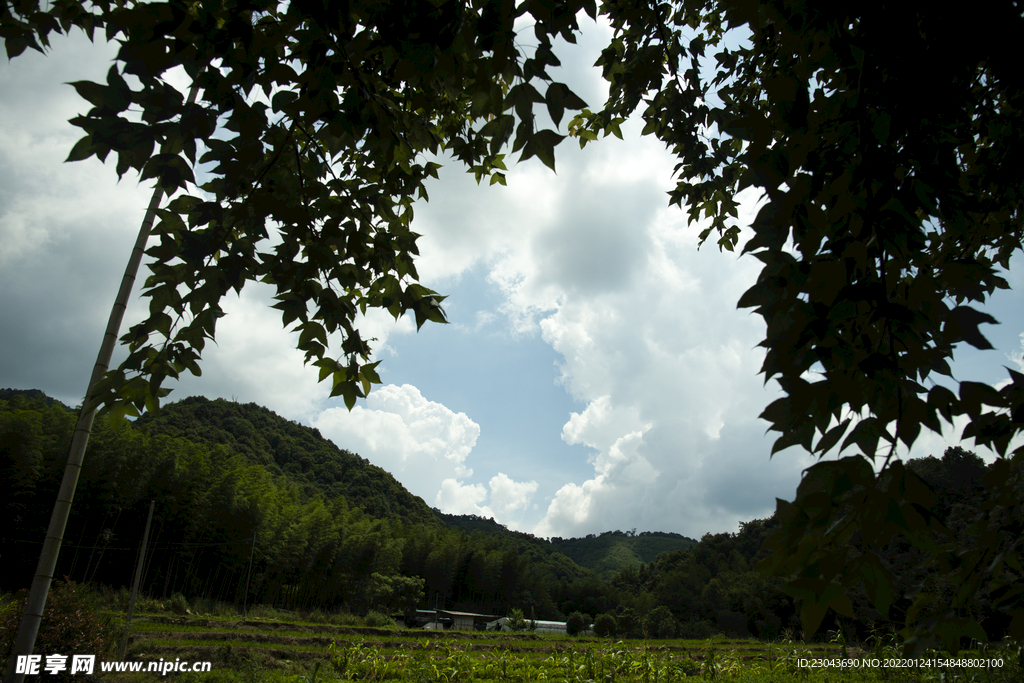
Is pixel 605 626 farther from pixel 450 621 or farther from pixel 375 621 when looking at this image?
pixel 450 621

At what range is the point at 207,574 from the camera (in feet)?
83.0

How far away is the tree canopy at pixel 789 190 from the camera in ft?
3.20

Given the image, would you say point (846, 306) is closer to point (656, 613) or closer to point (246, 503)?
point (246, 503)

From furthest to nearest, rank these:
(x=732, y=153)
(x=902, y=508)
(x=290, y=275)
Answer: (x=732, y=153) < (x=290, y=275) < (x=902, y=508)

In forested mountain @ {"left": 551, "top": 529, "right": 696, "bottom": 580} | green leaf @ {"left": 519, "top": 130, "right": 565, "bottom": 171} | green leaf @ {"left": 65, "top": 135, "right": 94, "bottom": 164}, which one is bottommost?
forested mountain @ {"left": 551, "top": 529, "right": 696, "bottom": 580}

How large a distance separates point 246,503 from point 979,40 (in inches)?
1167

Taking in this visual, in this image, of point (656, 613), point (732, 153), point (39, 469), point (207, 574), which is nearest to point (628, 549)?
point (656, 613)

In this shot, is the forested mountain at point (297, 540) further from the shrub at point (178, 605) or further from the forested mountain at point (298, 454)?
the shrub at point (178, 605)

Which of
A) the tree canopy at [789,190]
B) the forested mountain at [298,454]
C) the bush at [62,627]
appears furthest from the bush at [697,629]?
the tree canopy at [789,190]

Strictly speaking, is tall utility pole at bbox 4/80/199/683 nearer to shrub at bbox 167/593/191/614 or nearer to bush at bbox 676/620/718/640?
shrub at bbox 167/593/191/614

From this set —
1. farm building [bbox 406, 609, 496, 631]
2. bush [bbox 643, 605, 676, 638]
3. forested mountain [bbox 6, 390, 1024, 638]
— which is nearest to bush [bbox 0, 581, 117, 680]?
forested mountain [bbox 6, 390, 1024, 638]

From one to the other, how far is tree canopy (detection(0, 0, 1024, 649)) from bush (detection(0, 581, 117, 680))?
27.3 ft

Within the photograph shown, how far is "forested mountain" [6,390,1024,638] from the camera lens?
18172 millimetres

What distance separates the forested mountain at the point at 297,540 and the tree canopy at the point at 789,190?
0.44ft
